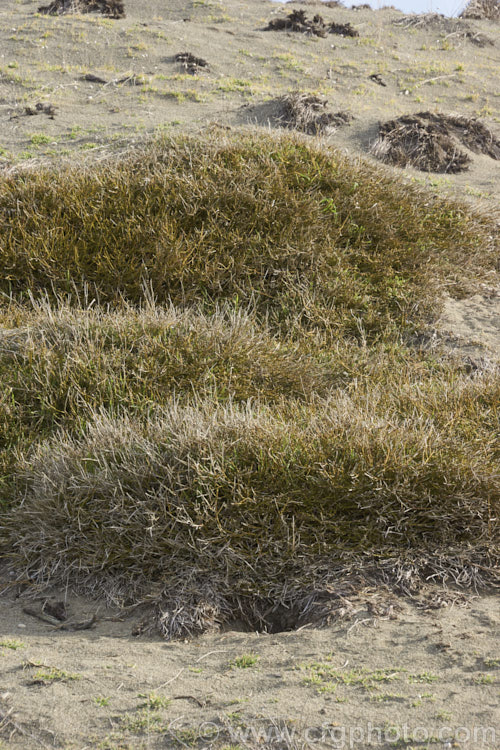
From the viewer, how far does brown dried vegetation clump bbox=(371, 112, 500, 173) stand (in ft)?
27.7

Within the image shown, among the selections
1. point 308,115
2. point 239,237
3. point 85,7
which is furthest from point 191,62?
A: point 239,237

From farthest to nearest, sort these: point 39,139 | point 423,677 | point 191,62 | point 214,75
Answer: point 191,62 → point 214,75 → point 39,139 → point 423,677

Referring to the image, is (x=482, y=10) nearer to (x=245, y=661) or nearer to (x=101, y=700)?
(x=245, y=661)

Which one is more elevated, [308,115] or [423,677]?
[308,115]

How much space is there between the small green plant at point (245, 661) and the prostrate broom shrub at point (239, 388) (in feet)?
1.40

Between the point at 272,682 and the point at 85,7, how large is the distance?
13.5 meters

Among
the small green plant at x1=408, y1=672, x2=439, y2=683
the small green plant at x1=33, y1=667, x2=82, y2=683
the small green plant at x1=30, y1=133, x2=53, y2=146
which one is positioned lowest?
the small green plant at x1=33, y1=667, x2=82, y2=683

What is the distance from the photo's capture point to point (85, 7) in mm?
12617

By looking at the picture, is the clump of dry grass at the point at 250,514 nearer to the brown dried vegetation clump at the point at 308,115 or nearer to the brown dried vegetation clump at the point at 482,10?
the brown dried vegetation clump at the point at 308,115

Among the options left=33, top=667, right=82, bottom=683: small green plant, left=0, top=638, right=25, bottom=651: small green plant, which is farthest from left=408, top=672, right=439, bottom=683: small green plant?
left=0, top=638, right=25, bottom=651: small green plant

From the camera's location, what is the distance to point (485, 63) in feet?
43.9

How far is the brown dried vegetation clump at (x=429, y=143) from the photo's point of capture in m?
8.45

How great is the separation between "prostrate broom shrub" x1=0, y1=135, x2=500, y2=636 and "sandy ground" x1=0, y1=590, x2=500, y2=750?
22cm

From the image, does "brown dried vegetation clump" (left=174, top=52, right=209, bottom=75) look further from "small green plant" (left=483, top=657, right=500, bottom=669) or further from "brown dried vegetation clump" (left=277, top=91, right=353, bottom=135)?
"small green plant" (left=483, top=657, right=500, bottom=669)
